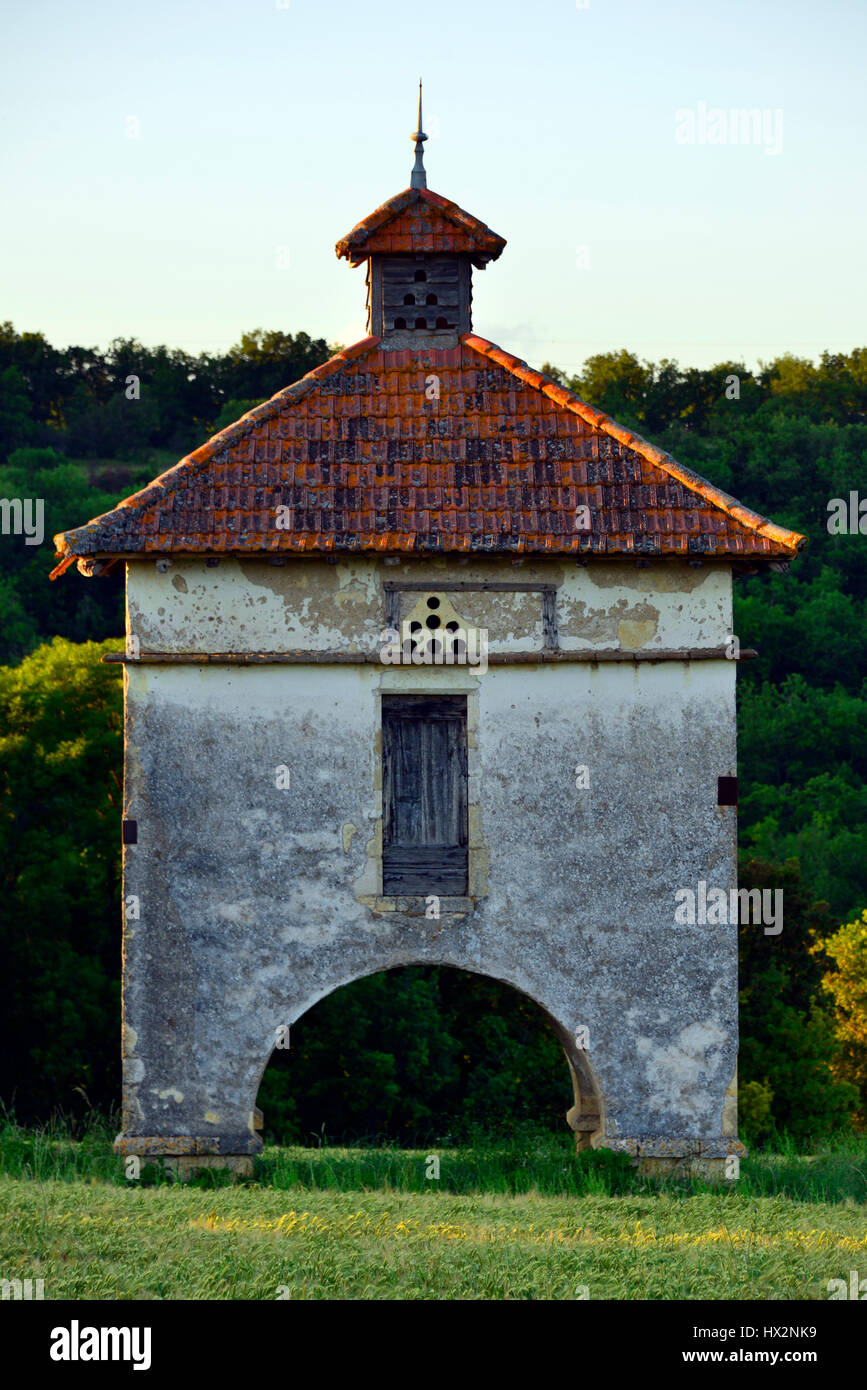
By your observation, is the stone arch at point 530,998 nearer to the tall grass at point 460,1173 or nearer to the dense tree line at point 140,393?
the tall grass at point 460,1173

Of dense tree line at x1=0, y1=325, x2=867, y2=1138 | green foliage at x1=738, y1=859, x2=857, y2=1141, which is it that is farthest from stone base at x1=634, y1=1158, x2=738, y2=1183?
green foliage at x1=738, y1=859, x2=857, y2=1141

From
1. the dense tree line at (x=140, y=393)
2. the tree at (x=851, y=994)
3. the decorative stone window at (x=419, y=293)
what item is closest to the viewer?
the decorative stone window at (x=419, y=293)

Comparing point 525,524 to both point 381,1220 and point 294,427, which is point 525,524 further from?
point 381,1220

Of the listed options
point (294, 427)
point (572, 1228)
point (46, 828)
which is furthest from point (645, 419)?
point (572, 1228)

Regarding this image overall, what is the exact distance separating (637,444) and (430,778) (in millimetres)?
3596

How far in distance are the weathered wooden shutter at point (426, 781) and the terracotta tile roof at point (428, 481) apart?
1448mm

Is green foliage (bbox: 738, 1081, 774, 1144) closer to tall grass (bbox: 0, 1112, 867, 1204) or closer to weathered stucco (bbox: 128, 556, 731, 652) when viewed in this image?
tall grass (bbox: 0, 1112, 867, 1204)

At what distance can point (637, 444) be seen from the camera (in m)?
15.2

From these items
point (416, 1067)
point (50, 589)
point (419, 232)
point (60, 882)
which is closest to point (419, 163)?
point (419, 232)

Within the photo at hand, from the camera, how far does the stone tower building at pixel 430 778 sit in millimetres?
14281

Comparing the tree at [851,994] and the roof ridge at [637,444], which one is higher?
the roof ridge at [637,444]

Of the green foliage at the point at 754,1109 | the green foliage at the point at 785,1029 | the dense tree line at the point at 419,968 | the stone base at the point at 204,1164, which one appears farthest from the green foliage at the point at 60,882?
the stone base at the point at 204,1164

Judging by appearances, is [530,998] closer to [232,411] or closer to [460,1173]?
[460,1173]

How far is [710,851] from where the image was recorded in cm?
1449
